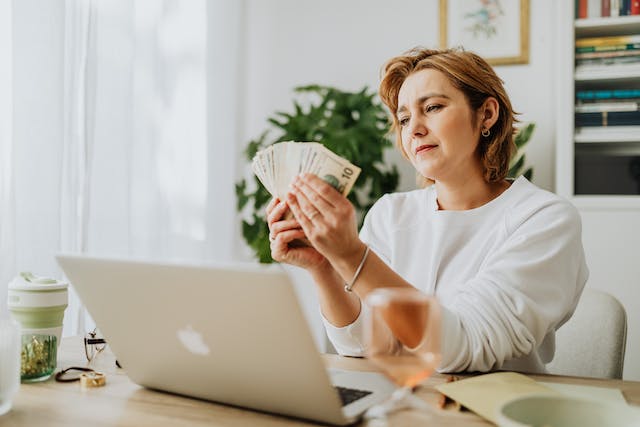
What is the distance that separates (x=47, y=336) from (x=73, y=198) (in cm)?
131

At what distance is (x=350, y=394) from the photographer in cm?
90

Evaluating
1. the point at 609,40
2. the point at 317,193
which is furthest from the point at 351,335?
the point at 609,40

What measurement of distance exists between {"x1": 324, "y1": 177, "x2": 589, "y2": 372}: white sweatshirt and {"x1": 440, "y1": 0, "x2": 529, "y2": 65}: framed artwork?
5.45 ft

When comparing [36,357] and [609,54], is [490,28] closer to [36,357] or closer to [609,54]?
[609,54]

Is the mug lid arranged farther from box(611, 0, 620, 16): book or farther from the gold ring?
box(611, 0, 620, 16): book

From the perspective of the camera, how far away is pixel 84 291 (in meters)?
0.91

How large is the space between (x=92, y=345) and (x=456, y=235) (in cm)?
83

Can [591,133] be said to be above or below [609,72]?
below

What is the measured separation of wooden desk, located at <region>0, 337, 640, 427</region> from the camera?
2.67ft

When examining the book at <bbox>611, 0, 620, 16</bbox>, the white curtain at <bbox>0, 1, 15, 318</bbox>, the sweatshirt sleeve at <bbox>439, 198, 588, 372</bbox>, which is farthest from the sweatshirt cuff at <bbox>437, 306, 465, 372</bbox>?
the book at <bbox>611, 0, 620, 16</bbox>

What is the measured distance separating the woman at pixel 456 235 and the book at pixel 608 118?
1160 millimetres

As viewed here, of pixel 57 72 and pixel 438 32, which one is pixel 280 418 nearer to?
pixel 57 72

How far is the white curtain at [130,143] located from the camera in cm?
211

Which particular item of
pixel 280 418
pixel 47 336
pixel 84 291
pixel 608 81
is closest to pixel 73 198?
pixel 47 336
